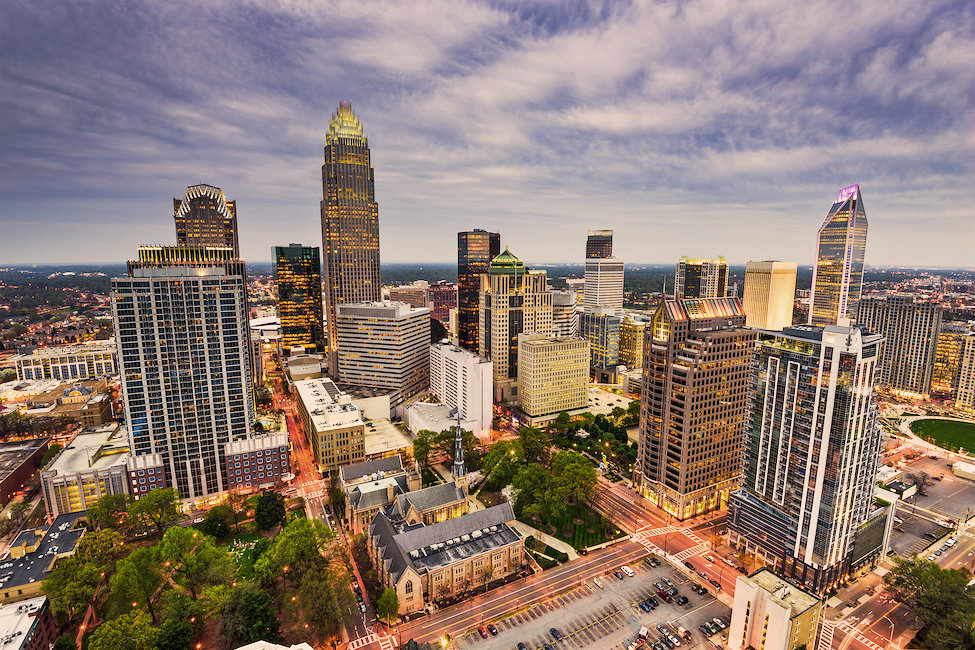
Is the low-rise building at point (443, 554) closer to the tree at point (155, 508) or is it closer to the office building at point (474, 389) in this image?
the tree at point (155, 508)

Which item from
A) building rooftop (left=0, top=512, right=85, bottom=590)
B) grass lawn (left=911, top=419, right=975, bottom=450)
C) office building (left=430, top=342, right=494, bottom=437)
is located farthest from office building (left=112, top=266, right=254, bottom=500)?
grass lawn (left=911, top=419, right=975, bottom=450)

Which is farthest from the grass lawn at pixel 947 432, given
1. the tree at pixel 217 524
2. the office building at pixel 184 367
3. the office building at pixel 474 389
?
the office building at pixel 184 367

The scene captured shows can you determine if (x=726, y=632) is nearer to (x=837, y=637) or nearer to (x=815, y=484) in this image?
(x=837, y=637)

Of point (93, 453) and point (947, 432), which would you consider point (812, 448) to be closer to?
point (947, 432)

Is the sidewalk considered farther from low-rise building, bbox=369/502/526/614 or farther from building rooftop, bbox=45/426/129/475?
building rooftop, bbox=45/426/129/475

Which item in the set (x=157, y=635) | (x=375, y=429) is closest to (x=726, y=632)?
(x=157, y=635)

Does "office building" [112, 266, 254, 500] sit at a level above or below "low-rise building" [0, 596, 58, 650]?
above
